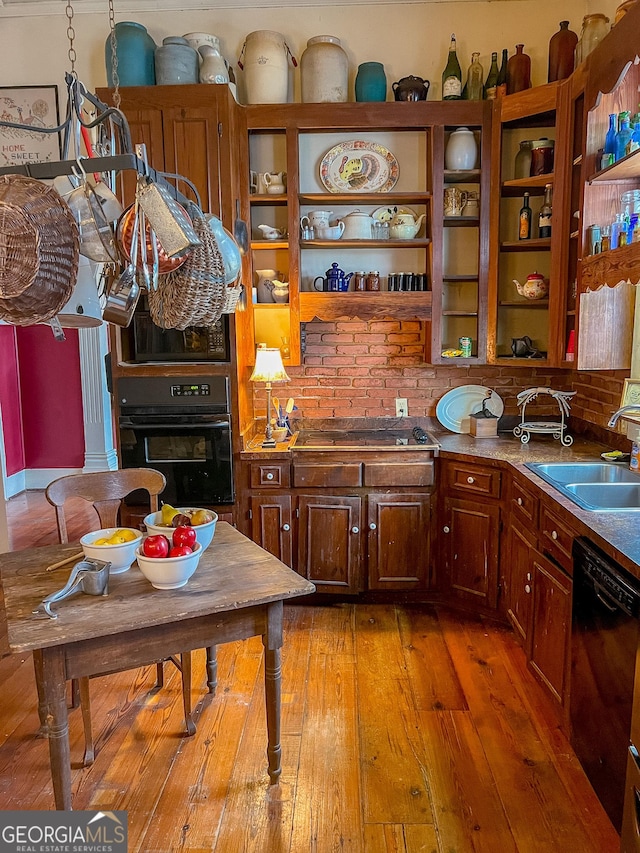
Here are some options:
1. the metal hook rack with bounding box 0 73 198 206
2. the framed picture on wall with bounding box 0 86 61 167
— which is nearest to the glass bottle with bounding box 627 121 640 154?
the metal hook rack with bounding box 0 73 198 206

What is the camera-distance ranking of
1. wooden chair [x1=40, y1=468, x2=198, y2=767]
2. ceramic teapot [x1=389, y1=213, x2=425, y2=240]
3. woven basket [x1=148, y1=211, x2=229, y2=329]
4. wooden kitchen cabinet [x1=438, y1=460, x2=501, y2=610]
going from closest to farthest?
1. woven basket [x1=148, y1=211, x2=229, y2=329]
2. wooden chair [x1=40, y1=468, x2=198, y2=767]
3. wooden kitchen cabinet [x1=438, y1=460, x2=501, y2=610]
4. ceramic teapot [x1=389, y1=213, x2=425, y2=240]

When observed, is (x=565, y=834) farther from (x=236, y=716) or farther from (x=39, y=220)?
(x=39, y=220)

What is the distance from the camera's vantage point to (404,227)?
3.46 metres

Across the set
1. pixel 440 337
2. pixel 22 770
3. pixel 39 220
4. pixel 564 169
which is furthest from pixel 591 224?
pixel 22 770

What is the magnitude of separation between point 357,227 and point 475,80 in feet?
3.24

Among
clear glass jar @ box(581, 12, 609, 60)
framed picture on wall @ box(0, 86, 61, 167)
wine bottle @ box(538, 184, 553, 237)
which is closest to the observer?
clear glass jar @ box(581, 12, 609, 60)

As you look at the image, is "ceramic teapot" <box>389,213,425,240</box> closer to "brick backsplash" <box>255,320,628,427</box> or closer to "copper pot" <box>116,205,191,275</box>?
"brick backsplash" <box>255,320,628,427</box>

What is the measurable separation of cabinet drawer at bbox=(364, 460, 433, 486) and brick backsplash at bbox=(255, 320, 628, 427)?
0.59m

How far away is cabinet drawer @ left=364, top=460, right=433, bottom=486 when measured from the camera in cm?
328

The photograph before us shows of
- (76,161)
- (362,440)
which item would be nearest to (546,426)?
(362,440)

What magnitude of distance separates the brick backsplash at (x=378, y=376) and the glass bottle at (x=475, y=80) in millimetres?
1250

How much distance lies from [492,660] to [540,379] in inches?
65.6

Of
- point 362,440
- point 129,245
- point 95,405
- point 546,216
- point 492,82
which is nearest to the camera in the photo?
point 129,245

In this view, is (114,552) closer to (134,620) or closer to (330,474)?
(134,620)
